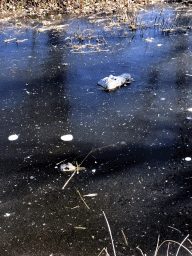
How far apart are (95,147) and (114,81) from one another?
66.1 inches

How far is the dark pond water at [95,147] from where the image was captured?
2064mm

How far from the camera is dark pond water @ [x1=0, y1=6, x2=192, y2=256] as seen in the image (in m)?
2.06

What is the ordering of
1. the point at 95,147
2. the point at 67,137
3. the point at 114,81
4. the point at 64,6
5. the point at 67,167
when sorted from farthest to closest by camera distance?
the point at 64,6
the point at 114,81
the point at 67,137
the point at 95,147
the point at 67,167

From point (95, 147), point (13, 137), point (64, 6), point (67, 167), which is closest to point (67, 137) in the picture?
point (95, 147)

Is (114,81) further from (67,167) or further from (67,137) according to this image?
(67,167)

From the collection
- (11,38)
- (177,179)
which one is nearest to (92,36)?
(11,38)

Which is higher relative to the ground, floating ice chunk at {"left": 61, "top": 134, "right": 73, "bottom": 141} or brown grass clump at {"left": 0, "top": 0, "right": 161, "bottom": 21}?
brown grass clump at {"left": 0, "top": 0, "right": 161, "bottom": 21}

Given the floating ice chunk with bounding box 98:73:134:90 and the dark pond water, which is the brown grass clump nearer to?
the dark pond water

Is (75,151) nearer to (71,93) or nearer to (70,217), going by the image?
(70,217)

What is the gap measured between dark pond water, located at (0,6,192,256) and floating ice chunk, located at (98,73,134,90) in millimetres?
141

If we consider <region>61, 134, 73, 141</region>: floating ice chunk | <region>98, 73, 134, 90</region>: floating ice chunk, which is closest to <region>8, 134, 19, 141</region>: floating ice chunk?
<region>61, 134, 73, 141</region>: floating ice chunk

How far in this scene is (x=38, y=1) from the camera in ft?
31.4

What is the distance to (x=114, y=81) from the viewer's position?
13.9 feet

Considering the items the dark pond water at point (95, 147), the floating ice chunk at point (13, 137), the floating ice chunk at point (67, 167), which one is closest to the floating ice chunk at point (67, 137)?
the dark pond water at point (95, 147)
